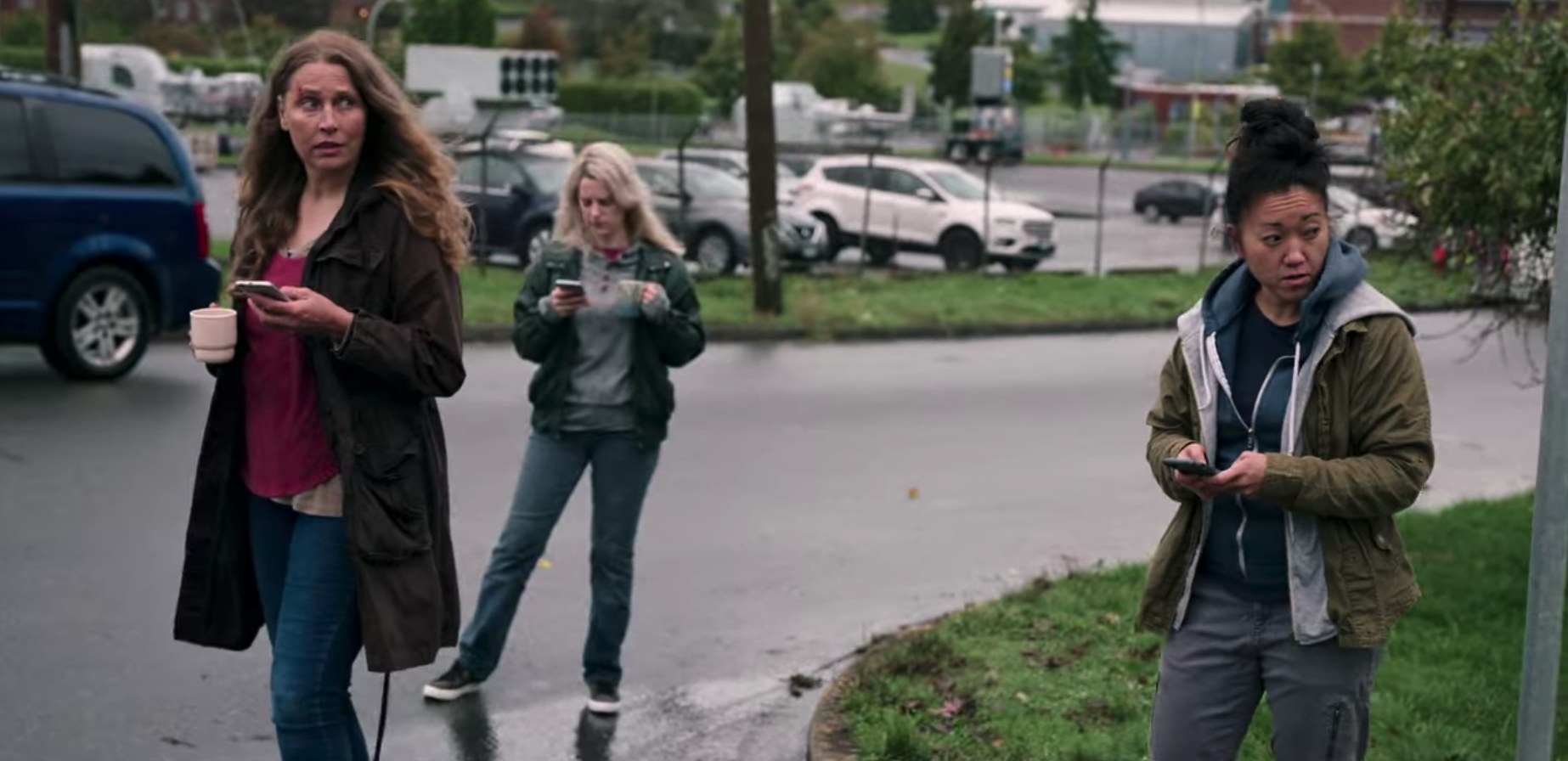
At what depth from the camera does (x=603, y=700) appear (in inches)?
259

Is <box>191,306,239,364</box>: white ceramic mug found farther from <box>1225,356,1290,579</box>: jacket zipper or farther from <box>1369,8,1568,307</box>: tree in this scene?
<box>1369,8,1568,307</box>: tree

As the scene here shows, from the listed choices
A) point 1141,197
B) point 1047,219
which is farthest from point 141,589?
point 1141,197

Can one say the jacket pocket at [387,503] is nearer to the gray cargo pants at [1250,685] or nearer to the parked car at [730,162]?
the gray cargo pants at [1250,685]

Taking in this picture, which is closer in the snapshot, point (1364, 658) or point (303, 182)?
point (1364, 658)

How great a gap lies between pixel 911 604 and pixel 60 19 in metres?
14.7

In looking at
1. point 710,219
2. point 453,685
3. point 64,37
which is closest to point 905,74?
point 710,219

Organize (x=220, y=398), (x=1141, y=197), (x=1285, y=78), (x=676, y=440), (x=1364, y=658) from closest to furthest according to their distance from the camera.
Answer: (x=1364, y=658)
(x=220, y=398)
(x=676, y=440)
(x=1141, y=197)
(x=1285, y=78)

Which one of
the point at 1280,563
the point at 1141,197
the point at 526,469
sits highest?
the point at 1280,563

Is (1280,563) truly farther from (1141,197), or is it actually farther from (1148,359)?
(1141,197)

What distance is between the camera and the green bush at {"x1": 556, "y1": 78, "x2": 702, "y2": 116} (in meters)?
66.5

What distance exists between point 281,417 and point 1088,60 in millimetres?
85190

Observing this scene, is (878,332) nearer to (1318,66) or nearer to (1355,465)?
(1355,465)

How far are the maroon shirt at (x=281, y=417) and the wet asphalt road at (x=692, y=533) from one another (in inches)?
80.4

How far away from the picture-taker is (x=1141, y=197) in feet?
156
